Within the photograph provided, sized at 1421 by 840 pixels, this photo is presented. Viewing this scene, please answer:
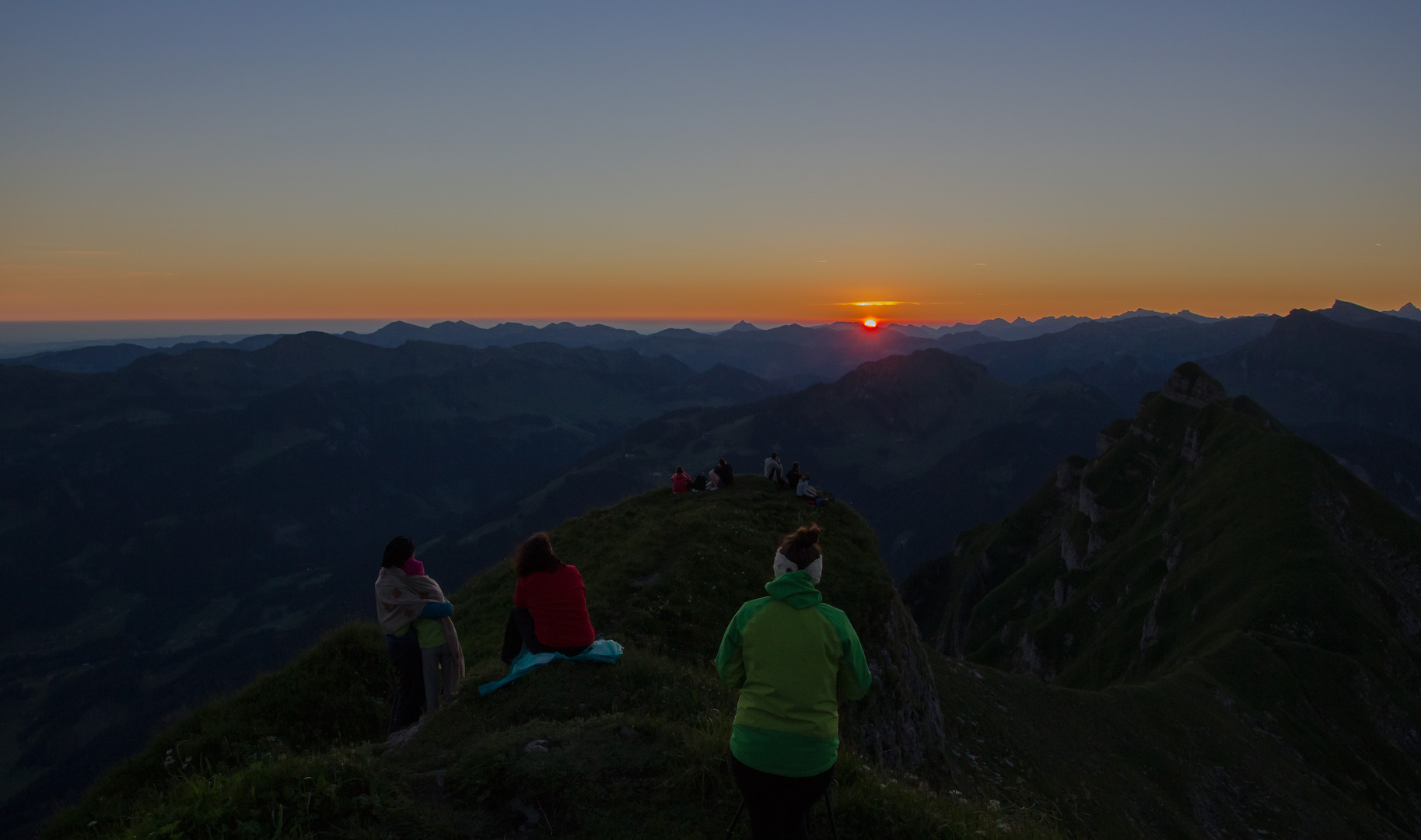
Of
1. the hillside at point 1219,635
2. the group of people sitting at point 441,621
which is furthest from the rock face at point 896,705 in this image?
the group of people sitting at point 441,621

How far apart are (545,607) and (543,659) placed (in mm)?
996

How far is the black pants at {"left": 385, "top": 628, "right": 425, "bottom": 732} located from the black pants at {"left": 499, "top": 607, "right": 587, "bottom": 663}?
5.53 ft

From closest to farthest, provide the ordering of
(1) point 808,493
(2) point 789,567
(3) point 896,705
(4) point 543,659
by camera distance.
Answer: (2) point 789,567 → (4) point 543,659 → (3) point 896,705 → (1) point 808,493

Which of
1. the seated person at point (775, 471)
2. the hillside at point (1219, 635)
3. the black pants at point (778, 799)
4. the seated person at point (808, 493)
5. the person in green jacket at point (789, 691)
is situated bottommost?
the hillside at point (1219, 635)

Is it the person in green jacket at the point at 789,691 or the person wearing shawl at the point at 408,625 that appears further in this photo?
the person wearing shawl at the point at 408,625

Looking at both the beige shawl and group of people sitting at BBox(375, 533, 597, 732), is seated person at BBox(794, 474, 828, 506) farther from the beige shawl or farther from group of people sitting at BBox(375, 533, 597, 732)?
the beige shawl

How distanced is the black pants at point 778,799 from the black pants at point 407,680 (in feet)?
28.0

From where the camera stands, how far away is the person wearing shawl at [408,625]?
12773 millimetres

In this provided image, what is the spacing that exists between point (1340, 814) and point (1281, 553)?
4112cm

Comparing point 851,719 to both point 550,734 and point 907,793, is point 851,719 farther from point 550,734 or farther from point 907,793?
point 550,734

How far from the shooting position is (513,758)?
9383 mm

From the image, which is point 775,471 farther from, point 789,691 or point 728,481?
point 789,691

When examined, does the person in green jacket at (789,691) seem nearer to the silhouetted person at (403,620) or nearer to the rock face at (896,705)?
the silhouetted person at (403,620)

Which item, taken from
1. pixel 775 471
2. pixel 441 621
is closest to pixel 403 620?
pixel 441 621
